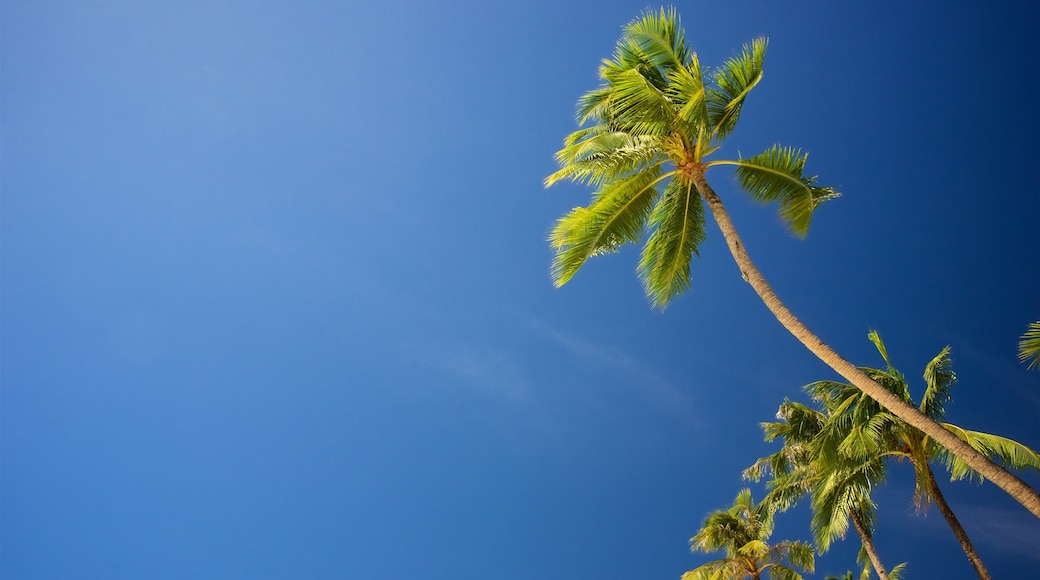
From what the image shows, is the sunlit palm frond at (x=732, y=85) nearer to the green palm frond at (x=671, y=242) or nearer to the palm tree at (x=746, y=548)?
the green palm frond at (x=671, y=242)

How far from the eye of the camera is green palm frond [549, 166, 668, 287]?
15.5 meters

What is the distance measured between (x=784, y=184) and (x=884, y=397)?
190 inches

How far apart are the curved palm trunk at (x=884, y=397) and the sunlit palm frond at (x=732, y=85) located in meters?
1.13

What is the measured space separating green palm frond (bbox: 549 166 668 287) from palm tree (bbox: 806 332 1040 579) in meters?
7.22

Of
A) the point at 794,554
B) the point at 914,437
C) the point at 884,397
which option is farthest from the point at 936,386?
the point at 884,397

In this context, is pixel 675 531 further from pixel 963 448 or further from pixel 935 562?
pixel 963 448

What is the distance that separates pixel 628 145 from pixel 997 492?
138 ft

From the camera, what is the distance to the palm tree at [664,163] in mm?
14898

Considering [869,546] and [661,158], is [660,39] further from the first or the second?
[869,546]

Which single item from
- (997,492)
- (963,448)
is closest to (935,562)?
(997,492)

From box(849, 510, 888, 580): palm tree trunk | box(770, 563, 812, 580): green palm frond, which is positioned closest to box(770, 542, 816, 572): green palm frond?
box(770, 563, 812, 580): green palm frond

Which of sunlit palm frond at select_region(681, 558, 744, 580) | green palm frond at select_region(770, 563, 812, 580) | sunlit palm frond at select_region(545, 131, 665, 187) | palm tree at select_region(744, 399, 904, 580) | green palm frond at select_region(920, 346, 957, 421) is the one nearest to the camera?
sunlit palm frond at select_region(545, 131, 665, 187)

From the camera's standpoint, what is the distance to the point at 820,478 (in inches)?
838

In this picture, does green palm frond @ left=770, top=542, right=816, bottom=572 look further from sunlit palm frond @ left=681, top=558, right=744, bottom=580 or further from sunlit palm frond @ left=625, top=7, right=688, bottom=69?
sunlit palm frond @ left=625, top=7, right=688, bottom=69
